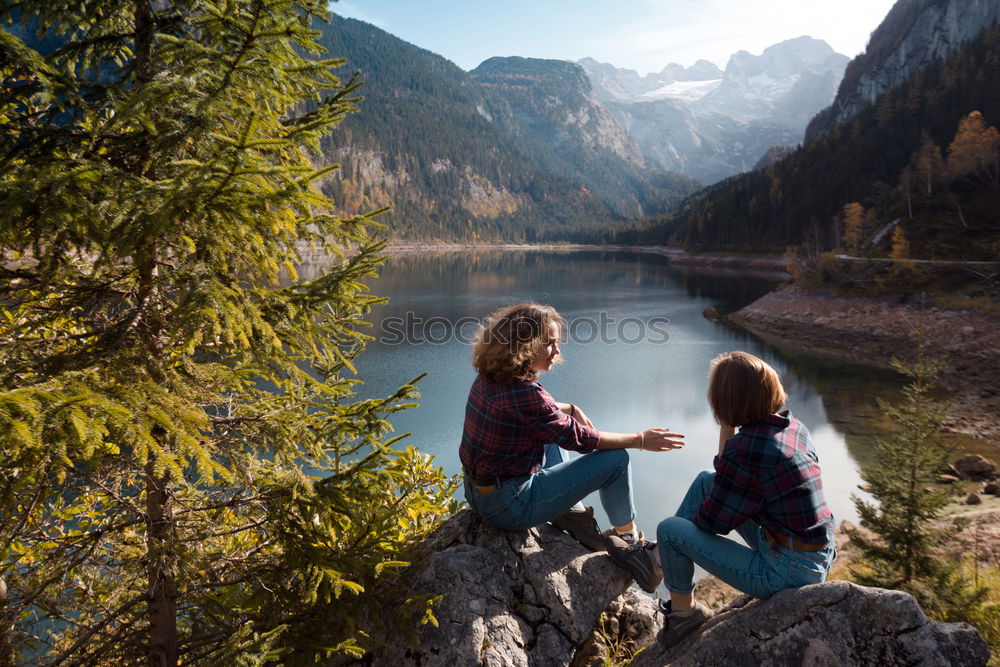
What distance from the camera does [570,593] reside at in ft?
11.2

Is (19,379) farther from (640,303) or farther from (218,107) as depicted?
(640,303)

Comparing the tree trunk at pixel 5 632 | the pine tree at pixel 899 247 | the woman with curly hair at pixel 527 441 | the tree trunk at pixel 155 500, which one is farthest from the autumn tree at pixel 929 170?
the tree trunk at pixel 5 632

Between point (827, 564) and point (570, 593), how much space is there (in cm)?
155

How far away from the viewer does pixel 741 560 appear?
114 inches

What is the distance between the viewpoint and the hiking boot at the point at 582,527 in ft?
12.5

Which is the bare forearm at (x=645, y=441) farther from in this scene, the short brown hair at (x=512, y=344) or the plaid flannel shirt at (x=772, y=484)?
the short brown hair at (x=512, y=344)

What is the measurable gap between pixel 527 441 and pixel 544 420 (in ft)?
0.77

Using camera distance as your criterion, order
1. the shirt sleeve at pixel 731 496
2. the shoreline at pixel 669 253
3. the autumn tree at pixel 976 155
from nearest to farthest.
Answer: the shirt sleeve at pixel 731 496, the autumn tree at pixel 976 155, the shoreline at pixel 669 253

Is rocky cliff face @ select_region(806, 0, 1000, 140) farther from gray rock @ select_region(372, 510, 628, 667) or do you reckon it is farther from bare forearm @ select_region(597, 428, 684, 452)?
gray rock @ select_region(372, 510, 628, 667)

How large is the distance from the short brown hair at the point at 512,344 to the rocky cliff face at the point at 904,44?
110057mm

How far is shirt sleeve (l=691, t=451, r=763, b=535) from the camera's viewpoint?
2.79 metres

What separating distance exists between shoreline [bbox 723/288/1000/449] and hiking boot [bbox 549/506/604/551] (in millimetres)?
14430

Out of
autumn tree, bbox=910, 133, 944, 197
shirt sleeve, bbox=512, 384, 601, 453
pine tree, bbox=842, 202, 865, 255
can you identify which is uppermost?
autumn tree, bbox=910, 133, 944, 197

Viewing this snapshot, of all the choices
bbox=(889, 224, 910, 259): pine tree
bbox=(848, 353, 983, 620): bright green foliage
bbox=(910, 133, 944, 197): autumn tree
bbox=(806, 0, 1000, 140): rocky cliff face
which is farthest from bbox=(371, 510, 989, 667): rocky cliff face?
bbox=(806, 0, 1000, 140): rocky cliff face
